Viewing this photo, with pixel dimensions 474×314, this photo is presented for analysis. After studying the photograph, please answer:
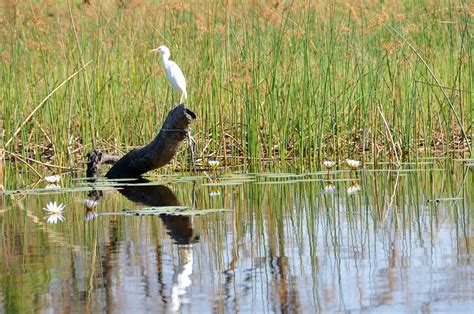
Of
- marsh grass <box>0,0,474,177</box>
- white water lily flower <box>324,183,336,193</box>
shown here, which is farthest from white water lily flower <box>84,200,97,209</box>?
marsh grass <box>0,0,474,177</box>

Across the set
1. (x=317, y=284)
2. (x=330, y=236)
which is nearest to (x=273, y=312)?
(x=317, y=284)

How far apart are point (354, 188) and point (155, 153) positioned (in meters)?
1.54

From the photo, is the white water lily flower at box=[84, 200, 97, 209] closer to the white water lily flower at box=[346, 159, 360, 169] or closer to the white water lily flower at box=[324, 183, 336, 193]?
the white water lily flower at box=[324, 183, 336, 193]

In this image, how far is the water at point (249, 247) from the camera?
379cm

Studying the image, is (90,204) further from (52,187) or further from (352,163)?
(352,163)

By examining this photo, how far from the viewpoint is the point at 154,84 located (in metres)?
9.55

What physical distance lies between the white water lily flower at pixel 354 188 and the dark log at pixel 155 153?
3.80 feet

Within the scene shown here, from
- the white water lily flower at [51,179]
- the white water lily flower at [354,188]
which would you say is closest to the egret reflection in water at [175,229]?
the white water lily flower at [51,179]

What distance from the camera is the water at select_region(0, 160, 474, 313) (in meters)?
3.79

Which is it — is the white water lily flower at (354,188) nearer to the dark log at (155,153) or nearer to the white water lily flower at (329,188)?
the white water lily flower at (329,188)

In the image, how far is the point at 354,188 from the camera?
271 inches

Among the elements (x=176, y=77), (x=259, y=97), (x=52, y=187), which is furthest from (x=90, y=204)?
(x=259, y=97)

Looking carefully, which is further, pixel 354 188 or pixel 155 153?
pixel 155 153

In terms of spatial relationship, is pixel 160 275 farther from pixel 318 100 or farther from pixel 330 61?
pixel 318 100
